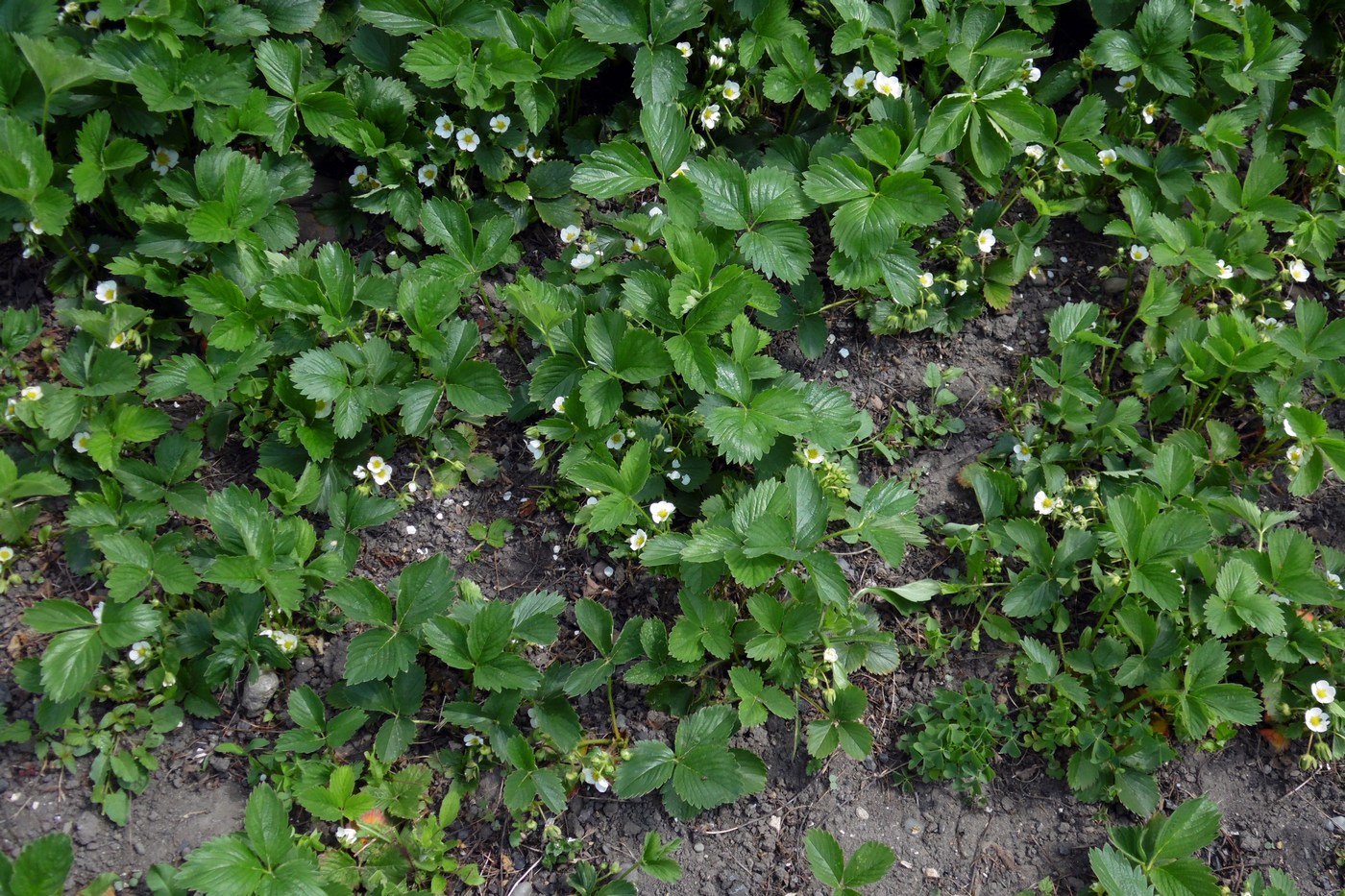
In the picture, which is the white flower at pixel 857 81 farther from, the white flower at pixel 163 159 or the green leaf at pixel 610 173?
the white flower at pixel 163 159

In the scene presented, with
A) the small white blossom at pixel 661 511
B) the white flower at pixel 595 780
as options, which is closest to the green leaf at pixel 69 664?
the white flower at pixel 595 780

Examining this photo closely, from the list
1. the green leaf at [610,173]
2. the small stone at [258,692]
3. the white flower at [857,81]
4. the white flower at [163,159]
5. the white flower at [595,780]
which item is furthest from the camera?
the white flower at [857,81]

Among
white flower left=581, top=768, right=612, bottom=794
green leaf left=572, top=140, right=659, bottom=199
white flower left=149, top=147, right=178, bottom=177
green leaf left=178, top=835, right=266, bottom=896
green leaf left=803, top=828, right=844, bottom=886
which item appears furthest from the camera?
white flower left=149, top=147, right=178, bottom=177

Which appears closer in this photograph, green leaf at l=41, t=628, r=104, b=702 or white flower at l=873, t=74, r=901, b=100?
green leaf at l=41, t=628, r=104, b=702

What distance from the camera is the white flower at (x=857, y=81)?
3.16m

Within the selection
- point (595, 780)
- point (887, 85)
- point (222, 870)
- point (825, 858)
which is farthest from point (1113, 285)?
point (222, 870)

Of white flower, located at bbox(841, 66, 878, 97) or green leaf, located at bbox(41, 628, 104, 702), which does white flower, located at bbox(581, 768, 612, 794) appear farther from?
white flower, located at bbox(841, 66, 878, 97)

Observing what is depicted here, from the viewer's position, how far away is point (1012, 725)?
8.56 feet

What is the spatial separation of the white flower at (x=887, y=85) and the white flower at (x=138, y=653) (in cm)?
274

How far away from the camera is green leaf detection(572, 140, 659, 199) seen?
9.43 feet

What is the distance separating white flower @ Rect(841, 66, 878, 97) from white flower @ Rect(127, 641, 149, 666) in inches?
106

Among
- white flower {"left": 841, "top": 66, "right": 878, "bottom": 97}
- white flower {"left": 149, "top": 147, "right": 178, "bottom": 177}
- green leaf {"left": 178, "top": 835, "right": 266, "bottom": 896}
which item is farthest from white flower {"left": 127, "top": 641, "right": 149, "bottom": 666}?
white flower {"left": 841, "top": 66, "right": 878, "bottom": 97}

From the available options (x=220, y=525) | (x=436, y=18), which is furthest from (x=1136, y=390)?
(x=220, y=525)

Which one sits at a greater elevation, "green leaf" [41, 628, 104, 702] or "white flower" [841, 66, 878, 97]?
"white flower" [841, 66, 878, 97]
